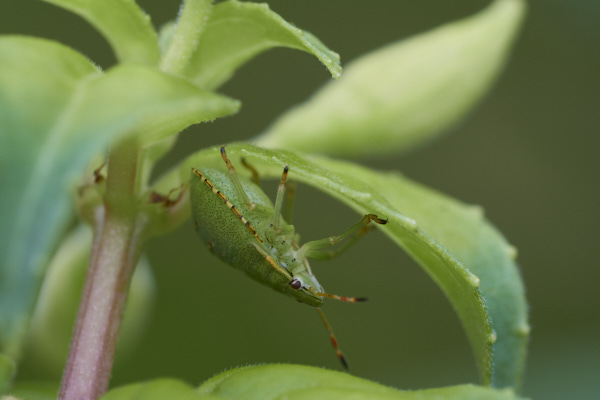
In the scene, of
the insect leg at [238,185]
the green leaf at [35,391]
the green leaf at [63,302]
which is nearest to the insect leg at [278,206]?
the insect leg at [238,185]

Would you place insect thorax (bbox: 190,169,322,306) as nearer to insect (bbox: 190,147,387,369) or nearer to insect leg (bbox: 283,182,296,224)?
insect (bbox: 190,147,387,369)

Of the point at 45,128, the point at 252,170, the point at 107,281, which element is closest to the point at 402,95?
the point at 252,170

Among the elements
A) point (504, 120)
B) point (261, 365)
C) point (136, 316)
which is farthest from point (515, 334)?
point (504, 120)

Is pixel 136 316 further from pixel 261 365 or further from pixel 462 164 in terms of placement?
pixel 462 164

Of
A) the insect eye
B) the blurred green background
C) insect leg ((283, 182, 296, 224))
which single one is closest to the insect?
the insect eye

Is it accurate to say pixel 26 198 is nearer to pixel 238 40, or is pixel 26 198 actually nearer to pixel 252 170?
pixel 238 40

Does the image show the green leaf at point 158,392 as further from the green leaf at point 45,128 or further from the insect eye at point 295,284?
the insect eye at point 295,284
